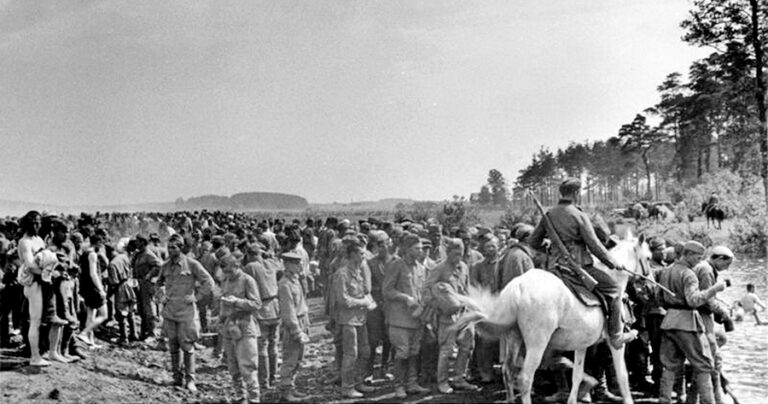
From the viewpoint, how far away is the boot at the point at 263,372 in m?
8.62

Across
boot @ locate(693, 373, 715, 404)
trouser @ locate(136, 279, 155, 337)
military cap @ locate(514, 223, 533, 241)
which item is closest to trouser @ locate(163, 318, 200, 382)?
trouser @ locate(136, 279, 155, 337)

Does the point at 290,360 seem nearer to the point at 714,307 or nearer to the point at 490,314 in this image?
the point at 490,314

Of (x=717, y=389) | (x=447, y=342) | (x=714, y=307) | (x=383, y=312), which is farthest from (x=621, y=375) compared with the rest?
(x=383, y=312)

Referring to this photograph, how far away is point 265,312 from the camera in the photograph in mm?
8383

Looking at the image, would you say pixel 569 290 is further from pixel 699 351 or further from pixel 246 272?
pixel 246 272

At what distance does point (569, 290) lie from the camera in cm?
718

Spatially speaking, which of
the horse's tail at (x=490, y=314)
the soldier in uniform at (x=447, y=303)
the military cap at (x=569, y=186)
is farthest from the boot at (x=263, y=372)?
the military cap at (x=569, y=186)

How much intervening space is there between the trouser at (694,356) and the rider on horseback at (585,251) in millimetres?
427

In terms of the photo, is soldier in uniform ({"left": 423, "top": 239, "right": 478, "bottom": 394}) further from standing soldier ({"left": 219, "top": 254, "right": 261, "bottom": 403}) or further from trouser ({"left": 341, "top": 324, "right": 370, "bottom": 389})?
standing soldier ({"left": 219, "top": 254, "right": 261, "bottom": 403})

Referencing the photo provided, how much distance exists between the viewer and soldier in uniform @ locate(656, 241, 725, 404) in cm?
682

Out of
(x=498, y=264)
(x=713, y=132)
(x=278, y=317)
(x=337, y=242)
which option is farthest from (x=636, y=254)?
(x=713, y=132)

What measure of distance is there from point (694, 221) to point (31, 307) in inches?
762

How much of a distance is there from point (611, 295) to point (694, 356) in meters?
1.11

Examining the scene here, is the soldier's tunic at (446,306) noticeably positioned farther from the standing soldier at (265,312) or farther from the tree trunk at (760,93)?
the tree trunk at (760,93)
